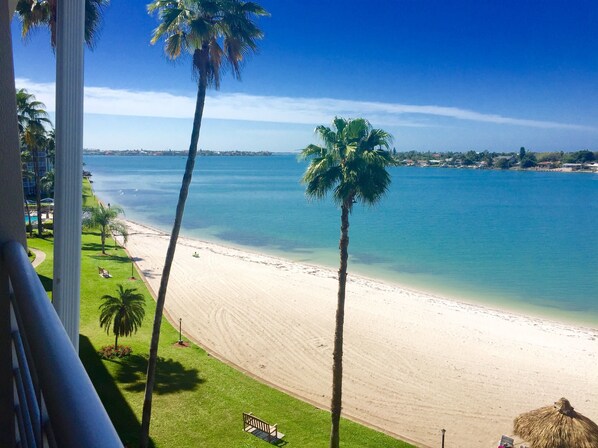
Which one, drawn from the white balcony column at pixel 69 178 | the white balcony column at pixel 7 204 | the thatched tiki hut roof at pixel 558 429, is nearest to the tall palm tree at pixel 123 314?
the thatched tiki hut roof at pixel 558 429

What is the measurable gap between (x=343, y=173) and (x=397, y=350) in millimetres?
11816

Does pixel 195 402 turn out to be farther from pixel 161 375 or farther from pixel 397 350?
pixel 397 350

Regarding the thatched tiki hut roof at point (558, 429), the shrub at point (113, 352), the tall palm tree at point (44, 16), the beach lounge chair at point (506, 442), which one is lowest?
the beach lounge chair at point (506, 442)

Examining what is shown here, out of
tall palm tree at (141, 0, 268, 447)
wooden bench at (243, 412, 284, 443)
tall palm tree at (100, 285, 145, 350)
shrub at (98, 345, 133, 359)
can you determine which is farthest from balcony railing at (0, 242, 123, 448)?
shrub at (98, 345, 133, 359)

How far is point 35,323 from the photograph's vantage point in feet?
3.83

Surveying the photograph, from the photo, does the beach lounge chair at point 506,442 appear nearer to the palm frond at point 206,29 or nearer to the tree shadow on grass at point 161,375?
the tree shadow on grass at point 161,375

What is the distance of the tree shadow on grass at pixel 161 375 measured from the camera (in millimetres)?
14906

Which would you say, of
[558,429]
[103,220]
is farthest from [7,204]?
[103,220]

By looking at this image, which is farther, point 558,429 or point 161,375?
point 161,375

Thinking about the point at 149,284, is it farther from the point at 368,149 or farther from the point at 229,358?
the point at 368,149

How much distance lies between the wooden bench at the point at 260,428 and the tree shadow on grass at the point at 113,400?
2447 mm

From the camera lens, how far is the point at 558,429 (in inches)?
460

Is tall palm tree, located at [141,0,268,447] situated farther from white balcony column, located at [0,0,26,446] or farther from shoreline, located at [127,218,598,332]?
shoreline, located at [127,218,598,332]

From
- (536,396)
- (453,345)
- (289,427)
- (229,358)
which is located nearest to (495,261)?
(453,345)
